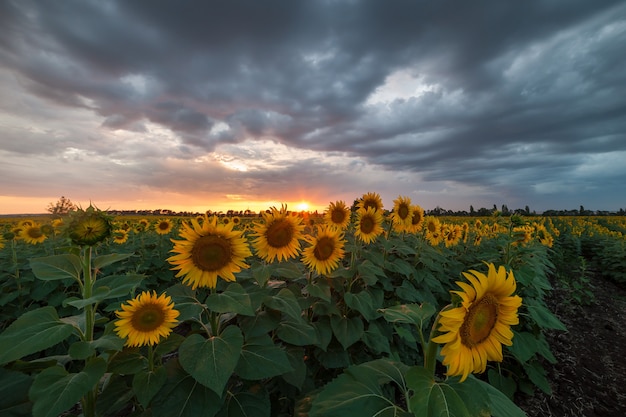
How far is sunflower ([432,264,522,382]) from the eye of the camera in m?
1.51

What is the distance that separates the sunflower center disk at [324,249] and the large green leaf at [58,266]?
7.17ft

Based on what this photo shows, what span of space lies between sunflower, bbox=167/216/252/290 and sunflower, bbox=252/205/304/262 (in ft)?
2.56

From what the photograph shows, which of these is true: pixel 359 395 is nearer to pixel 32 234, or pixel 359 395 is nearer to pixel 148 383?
pixel 148 383

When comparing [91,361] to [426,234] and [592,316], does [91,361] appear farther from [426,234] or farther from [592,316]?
[592,316]

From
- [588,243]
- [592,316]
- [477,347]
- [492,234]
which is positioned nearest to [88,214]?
[477,347]

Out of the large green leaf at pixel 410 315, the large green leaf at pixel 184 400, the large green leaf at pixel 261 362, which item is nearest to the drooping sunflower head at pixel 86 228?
the large green leaf at pixel 184 400

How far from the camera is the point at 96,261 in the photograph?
2078 mm

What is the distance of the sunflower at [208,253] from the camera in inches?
96.2

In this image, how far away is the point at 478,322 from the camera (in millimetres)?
1648

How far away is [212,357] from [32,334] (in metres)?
0.94

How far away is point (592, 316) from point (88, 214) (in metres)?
9.98

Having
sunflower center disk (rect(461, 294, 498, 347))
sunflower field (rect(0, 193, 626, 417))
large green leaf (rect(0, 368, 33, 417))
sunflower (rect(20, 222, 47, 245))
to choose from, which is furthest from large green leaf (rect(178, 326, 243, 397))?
sunflower (rect(20, 222, 47, 245))

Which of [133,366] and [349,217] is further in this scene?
[349,217]

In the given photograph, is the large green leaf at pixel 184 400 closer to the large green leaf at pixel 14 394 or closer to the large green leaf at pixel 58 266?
the large green leaf at pixel 14 394
